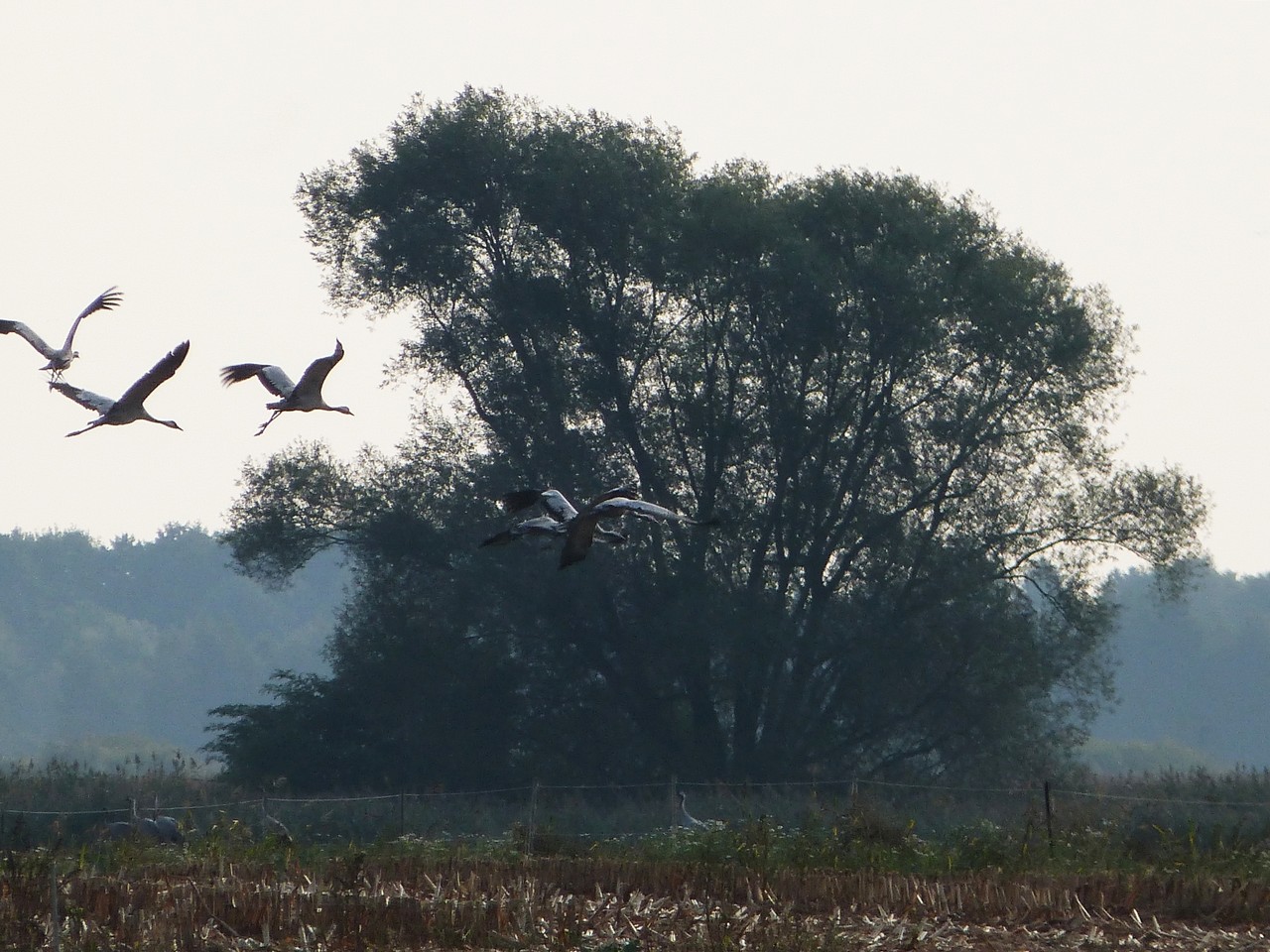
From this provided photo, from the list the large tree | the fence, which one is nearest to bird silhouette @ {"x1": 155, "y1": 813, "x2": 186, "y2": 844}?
the fence

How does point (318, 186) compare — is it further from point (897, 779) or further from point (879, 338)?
point (897, 779)

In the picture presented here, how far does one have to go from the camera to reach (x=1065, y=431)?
101 ft

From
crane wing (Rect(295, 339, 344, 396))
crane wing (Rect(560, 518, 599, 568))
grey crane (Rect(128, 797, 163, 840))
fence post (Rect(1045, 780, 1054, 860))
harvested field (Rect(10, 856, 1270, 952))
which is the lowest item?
harvested field (Rect(10, 856, 1270, 952))

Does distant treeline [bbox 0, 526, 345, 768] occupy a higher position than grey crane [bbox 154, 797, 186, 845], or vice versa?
distant treeline [bbox 0, 526, 345, 768]

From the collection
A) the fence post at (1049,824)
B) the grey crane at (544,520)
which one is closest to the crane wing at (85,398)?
the grey crane at (544,520)

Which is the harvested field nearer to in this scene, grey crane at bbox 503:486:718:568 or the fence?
grey crane at bbox 503:486:718:568

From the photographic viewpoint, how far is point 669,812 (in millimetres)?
22422

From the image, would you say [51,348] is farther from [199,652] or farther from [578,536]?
[199,652]

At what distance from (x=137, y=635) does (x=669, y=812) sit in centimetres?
11008

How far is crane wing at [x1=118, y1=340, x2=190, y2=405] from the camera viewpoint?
1234 centimetres

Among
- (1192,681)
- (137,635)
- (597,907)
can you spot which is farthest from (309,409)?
(137,635)

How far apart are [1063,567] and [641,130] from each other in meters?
12.2

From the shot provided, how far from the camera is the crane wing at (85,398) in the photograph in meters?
12.7

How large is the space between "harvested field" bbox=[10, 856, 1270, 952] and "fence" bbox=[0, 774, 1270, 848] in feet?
9.67
